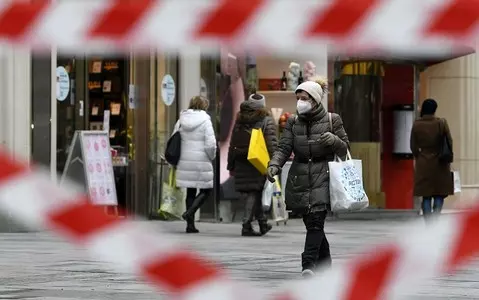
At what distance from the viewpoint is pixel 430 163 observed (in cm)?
1599

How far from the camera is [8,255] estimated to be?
11852mm

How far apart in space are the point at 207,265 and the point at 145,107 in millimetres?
16021

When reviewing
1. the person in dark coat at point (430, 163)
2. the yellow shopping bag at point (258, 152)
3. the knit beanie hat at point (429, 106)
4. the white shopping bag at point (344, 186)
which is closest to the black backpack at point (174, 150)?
the yellow shopping bag at point (258, 152)

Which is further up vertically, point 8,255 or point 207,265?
point 207,265

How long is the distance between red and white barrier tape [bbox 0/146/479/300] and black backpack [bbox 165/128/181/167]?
538 inches

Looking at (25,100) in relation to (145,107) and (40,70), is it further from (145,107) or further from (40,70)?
(145,107)

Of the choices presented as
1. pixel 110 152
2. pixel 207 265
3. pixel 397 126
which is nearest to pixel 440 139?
pixel 110 152

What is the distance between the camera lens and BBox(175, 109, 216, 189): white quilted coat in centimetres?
1582

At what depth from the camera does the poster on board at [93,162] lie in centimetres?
1650

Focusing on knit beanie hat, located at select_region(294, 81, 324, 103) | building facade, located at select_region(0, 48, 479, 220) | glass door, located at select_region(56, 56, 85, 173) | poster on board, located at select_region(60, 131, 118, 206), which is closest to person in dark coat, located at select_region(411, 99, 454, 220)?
building facade, located at select_region(0, 48, 479, 220)

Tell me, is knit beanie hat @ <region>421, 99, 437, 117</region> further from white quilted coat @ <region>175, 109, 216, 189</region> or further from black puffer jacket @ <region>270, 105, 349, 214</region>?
black puffer jacket @ <region>270, 105, 349, 214</region>

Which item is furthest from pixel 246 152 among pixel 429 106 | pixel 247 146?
pixel 429 106

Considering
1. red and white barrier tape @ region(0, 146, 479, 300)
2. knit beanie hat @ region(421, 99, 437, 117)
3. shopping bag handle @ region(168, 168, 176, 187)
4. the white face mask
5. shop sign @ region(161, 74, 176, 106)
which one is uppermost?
shop sign @ region(161, 74, 176, 106)

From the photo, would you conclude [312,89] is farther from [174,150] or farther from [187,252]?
[187,252]
